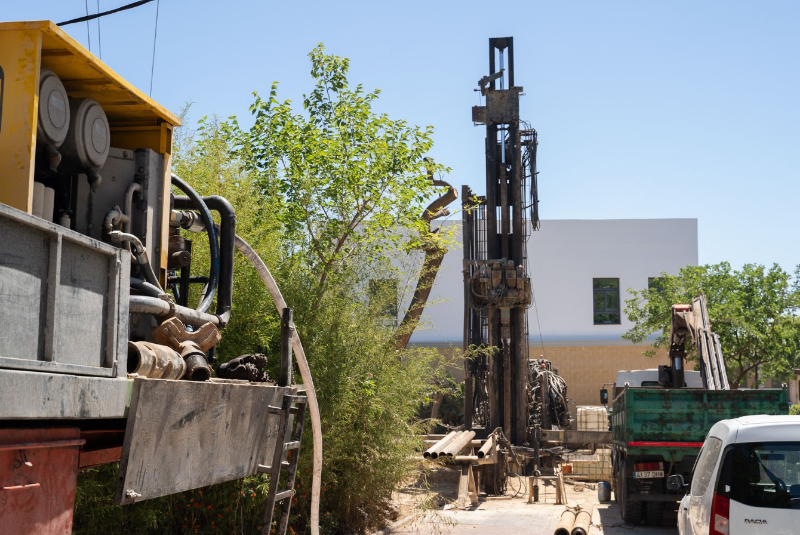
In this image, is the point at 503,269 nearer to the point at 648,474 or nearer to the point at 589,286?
A: the point at 648,474

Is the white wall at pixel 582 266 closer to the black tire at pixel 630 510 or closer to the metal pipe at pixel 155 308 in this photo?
the black tire at pixel 630 510

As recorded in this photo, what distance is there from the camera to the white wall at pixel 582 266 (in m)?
37.2

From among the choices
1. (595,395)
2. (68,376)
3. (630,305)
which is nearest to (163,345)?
(68,376)

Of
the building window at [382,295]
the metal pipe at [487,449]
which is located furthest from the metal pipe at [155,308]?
the metal pipe at [487,449]

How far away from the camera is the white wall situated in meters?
37.2

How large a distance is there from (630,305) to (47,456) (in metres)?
30.9

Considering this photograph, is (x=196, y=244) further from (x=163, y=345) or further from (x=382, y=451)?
(x=163, y=345)

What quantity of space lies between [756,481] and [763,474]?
0.08 meters

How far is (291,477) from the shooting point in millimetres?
6238

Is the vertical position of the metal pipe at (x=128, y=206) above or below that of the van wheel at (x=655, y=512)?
above

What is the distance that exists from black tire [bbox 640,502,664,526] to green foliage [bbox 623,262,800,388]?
15963mm

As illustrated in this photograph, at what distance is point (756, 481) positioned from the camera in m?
6.60

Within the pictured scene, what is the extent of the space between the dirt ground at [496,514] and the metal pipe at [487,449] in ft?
2.96

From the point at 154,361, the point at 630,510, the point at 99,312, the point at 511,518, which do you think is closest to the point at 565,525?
the point at 630,510
